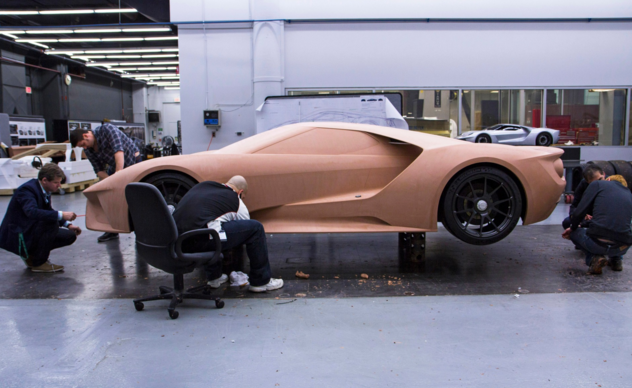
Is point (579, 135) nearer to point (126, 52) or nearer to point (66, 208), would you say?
point (66, 208)

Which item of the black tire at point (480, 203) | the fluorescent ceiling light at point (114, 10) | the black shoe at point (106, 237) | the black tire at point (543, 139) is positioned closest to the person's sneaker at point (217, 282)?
the black tire at point (480, 203)

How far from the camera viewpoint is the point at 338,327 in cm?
277

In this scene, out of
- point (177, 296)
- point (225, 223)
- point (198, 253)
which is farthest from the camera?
point (225, 223)

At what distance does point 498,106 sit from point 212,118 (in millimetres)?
7373

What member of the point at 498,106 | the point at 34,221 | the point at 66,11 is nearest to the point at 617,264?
the point at 34,221

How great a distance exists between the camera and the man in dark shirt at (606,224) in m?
3.72

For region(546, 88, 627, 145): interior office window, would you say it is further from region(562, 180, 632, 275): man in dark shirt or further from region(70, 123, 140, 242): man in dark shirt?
region(70, 123, 140, 242): man in dark shirt

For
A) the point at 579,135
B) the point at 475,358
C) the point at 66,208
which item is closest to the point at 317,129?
the point at 475,358

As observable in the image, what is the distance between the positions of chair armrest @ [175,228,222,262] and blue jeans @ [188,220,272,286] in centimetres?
11

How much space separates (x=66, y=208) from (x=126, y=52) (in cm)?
1253

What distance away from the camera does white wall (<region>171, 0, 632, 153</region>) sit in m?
10.8

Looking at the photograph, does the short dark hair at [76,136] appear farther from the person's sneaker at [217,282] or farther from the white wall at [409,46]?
the white wall at [409,46]

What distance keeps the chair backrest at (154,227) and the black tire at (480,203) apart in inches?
88.7

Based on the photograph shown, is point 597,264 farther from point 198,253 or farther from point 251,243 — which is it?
point 198,253
